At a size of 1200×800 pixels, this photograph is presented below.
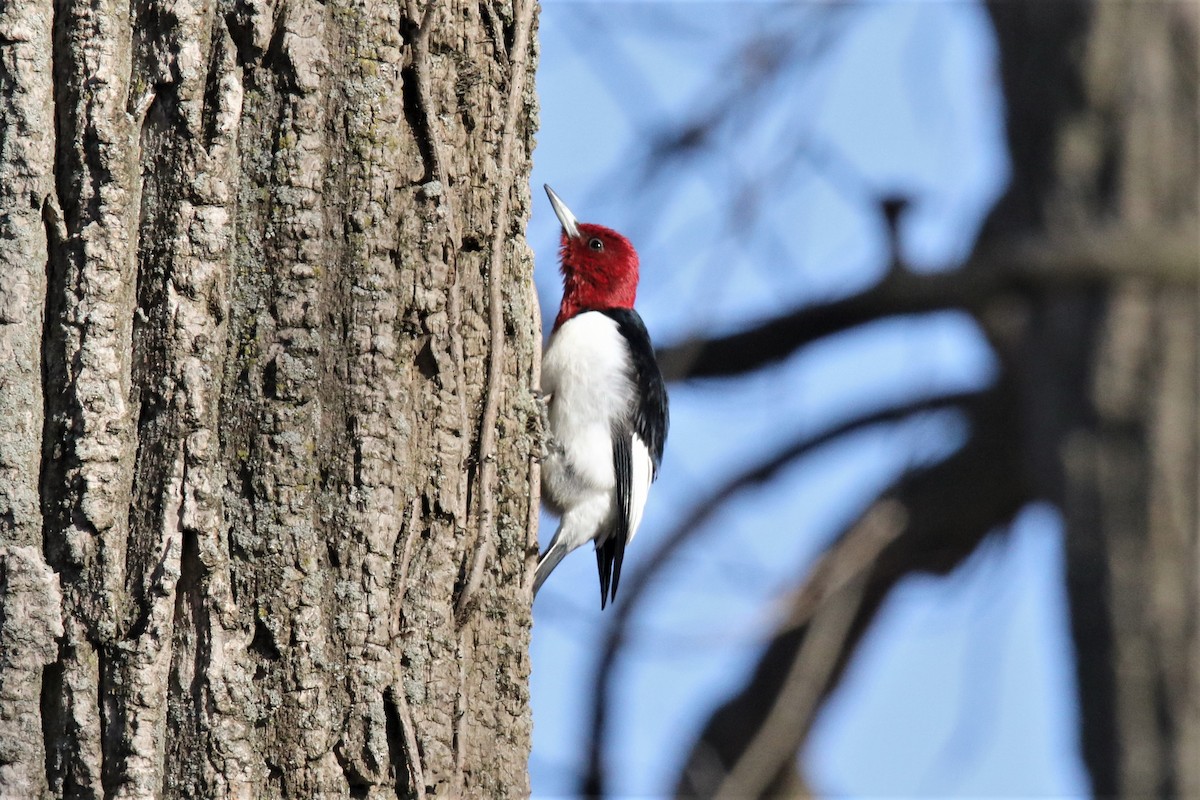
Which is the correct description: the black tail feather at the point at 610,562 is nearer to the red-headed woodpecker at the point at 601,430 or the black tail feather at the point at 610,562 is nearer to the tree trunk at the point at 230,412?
the red-headed woodpecker at the point at 601,430

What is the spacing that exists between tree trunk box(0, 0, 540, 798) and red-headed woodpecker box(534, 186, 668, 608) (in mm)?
2143

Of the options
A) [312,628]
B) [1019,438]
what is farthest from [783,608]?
[312,628]

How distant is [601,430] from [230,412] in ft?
8.29

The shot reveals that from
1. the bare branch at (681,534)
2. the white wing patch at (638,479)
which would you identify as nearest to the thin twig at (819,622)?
the bare branch at (681,534)

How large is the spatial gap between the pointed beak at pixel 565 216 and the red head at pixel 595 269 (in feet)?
0.06

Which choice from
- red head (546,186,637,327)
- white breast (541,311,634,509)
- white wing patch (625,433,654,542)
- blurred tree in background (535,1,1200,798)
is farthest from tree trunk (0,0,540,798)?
blurred tree in background (535,1,1200,798)

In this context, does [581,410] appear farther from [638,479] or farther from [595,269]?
[595,269]

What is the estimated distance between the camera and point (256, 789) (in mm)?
2100

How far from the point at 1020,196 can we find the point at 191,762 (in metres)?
5.53

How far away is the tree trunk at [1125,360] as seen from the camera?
20.8 feet

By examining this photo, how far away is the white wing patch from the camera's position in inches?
188

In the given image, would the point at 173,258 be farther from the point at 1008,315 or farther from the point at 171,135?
the point at 1008,315

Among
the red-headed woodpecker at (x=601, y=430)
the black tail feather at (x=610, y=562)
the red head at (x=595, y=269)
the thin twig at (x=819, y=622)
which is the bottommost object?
the thin twig at (x=819, y=622)

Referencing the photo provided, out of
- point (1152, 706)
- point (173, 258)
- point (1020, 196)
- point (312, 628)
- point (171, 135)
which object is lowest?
point (1152, 706)
